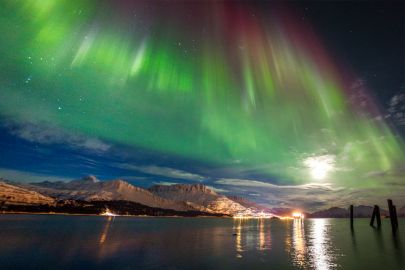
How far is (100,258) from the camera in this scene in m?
48.1

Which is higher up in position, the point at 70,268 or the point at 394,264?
the point at 394,264

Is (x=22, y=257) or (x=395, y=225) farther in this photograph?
(x=395, y=225)

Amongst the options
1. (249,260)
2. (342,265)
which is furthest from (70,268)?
(342,265)

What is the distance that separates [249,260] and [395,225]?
3870 inches

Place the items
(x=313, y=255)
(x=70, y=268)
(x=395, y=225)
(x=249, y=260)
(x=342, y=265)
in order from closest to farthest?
(x=70, y=268) < (x=342, y=265) < (x=249, y=260) < (x=313, y=255) < (x=395, y=225)

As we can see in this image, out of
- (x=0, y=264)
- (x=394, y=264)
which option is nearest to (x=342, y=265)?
(x=394, y=264)

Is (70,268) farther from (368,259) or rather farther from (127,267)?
(368,259)

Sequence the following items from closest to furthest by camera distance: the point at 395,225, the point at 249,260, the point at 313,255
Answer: the point at 249,260, the point at 313,255, the point at 395,225

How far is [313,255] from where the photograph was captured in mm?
54781

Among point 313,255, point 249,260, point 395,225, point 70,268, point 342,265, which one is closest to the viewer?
point 70,268

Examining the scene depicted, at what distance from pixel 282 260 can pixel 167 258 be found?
62.9 feet

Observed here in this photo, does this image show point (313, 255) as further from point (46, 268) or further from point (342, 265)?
point (46, 268)

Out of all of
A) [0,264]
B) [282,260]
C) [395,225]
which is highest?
[395,225]

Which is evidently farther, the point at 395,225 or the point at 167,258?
the point at 395,225
